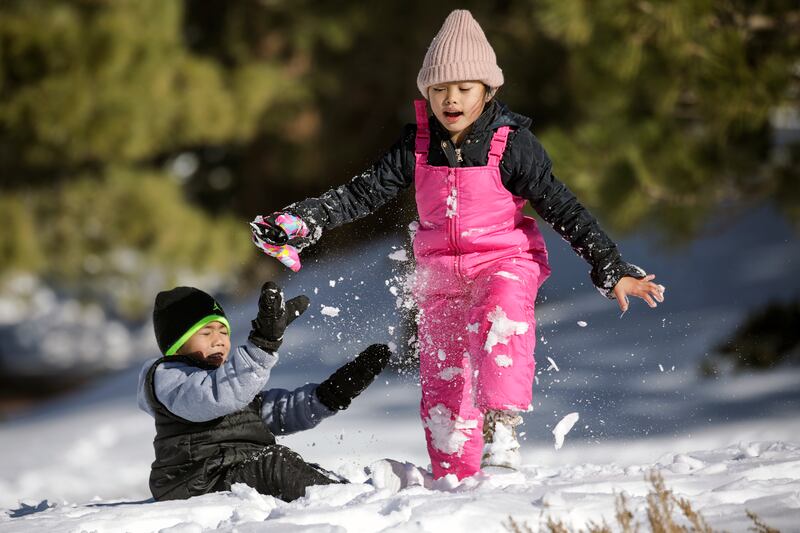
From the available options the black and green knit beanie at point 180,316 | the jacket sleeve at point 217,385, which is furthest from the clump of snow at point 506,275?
the black and green knit beanie at point 180,316

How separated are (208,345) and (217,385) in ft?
1.12

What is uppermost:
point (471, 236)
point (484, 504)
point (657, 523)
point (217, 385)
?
point (471, 236)

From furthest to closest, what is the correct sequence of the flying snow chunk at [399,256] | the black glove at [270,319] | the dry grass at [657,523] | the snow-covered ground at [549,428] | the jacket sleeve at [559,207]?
the flying snow chunk at [399,256]
the jacket sleeve at [559,207]
the black glove at [270,319]
the snow-covered ground at [549,428]
the dry grass at [657,523]

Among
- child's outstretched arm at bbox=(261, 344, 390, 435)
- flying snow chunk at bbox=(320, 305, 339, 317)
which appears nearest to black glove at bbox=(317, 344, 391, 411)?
child's outstretched arm at bbox=(261, 344, 390, 435)

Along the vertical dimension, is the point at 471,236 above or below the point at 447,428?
above

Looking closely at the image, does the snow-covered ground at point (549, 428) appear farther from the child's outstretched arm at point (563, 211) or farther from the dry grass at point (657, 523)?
the child's outstretched arm at point (563, 211)

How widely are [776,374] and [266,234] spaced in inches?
164

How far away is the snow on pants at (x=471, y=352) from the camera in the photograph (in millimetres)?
2729

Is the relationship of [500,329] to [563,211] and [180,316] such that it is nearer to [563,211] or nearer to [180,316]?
[563,211]

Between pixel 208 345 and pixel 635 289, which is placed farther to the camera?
pixel 208 345

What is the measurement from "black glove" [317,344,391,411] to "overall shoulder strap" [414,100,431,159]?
65cm

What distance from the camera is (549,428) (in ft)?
12.4

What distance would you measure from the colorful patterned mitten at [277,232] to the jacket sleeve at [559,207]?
636mm

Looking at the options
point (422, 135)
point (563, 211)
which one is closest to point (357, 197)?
point (422, 135)
